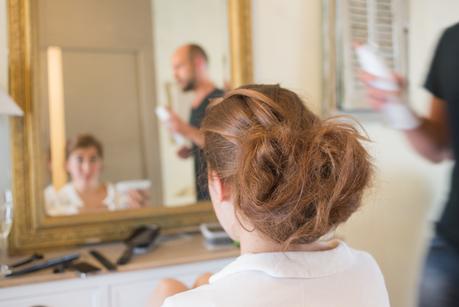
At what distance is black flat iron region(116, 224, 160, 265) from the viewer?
3.36 ft

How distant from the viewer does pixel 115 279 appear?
3.18 ft

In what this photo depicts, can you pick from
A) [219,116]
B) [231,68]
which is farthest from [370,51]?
[219,116]

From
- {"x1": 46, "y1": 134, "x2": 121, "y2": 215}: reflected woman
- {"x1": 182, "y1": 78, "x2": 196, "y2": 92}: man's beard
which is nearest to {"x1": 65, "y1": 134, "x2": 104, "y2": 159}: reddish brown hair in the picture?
{"x1": 46, "y1": 134, "x2": 121, "y2": 215}: reflected woman

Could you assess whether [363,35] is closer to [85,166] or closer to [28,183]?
[85,166]

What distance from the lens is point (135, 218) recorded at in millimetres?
1228

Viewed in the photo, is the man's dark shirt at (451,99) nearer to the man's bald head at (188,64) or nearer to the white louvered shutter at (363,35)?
the white louvered shutter at (363,35)

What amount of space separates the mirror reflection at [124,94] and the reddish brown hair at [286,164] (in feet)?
1.59

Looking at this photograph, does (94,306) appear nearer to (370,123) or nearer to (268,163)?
(268,163)

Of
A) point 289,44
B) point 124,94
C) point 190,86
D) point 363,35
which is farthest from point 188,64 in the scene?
point 363,35

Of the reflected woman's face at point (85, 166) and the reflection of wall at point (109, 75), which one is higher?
the reflection of wall at point (109, 75)

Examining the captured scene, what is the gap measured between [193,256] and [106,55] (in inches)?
24.5

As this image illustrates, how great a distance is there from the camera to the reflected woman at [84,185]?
3.78 ft

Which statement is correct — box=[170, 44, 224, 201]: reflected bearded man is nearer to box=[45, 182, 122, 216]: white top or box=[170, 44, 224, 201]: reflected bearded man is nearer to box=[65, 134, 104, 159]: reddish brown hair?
box=[65, 134, 104, 159]: reddish brown hair

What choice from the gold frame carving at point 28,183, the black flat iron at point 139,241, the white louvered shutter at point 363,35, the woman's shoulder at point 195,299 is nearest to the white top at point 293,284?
the woman's shoulder at point 195,299
